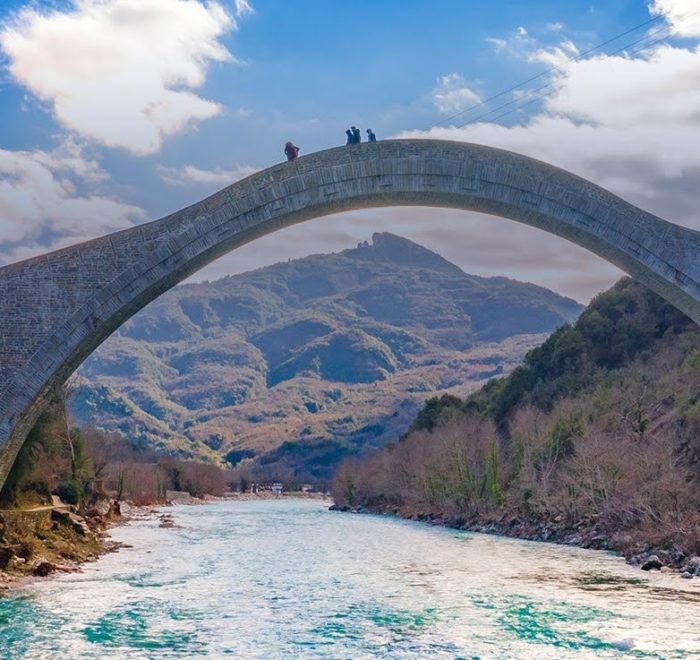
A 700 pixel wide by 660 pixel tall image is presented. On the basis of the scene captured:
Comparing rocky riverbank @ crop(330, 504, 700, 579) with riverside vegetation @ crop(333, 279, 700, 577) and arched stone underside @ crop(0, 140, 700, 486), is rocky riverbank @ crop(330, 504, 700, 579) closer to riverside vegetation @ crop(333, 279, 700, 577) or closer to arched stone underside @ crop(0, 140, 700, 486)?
riverside vegetation @ crop(333, 279, 700, 577)

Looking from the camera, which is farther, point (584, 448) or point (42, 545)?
point (584, 448)

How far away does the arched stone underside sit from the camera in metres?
16.5

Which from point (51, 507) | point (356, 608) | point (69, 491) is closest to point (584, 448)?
point (69, 491)

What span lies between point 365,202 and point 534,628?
810 centimetres

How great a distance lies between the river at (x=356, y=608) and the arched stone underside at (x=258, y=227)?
3.78 m

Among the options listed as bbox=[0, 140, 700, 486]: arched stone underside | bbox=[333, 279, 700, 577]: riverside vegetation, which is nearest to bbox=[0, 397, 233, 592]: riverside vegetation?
bbox=[0, 140, 700, 486]: arched stone underside

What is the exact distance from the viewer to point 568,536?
36.1 metres

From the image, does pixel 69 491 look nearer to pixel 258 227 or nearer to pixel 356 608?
pixel 356 608

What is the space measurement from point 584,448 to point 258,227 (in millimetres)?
24916

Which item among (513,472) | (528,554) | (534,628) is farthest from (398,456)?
(534,628)

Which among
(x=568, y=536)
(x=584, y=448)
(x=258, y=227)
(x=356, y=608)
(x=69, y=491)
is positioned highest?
(x=258, y=227)

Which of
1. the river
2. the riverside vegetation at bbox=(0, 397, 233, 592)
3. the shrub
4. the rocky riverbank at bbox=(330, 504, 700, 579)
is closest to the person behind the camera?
the river

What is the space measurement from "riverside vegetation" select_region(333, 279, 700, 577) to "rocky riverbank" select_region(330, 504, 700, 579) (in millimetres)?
76

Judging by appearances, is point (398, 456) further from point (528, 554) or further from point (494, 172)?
point (494, 172)
